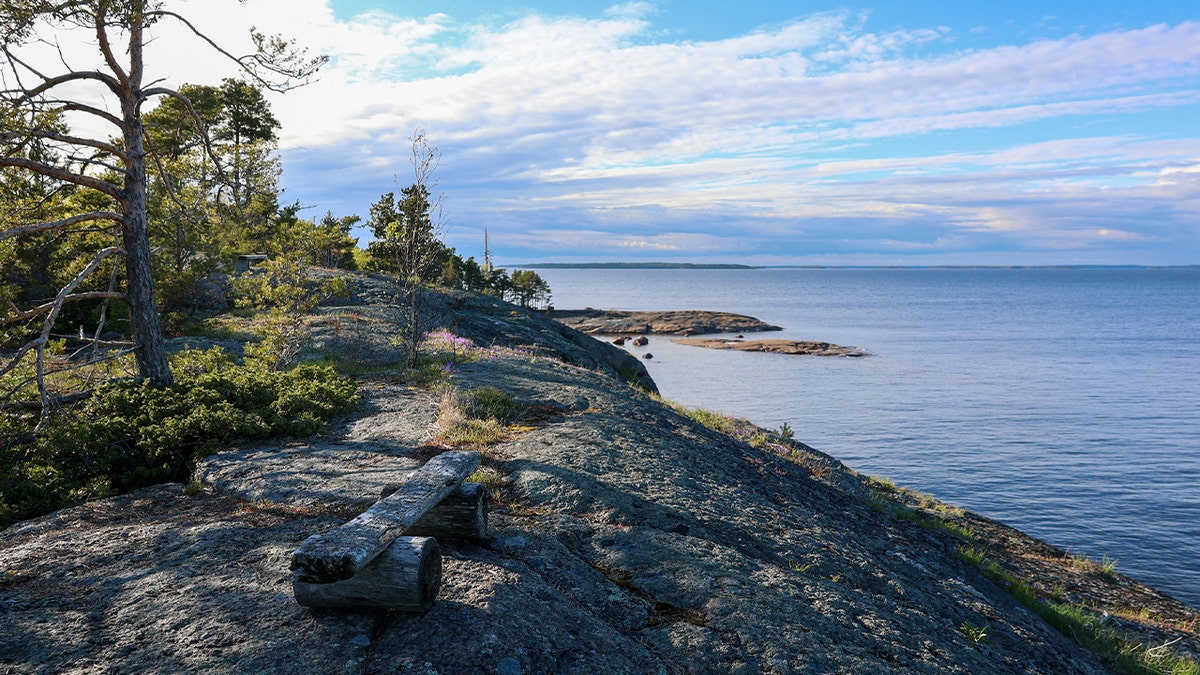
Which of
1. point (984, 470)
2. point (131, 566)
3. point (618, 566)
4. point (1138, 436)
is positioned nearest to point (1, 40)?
point (131, 566)

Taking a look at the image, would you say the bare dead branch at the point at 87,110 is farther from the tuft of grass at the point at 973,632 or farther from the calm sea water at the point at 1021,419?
the calm sea water at the point at 1021,419

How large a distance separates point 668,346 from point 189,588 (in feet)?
218

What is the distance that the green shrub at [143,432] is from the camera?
802cm

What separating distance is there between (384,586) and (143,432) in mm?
6529

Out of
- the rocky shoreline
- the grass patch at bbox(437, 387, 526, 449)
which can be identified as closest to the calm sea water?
the rocky shoreline

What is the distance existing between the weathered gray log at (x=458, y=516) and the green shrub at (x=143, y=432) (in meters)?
4.90

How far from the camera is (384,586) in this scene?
14.6ft

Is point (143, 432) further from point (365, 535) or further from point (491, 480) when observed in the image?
point (365, 535)

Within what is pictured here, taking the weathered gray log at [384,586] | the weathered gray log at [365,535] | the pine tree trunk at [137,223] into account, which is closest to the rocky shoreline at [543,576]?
the weathered gray log at [384,586]

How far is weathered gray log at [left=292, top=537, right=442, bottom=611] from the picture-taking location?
14.5ft

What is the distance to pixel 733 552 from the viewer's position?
6906 millimetres

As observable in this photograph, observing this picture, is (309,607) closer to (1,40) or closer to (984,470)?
(1,40)

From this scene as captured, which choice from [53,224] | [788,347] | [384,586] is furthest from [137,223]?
[788,347]

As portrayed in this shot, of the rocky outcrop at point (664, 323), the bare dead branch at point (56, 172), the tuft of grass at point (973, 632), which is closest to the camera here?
the tuft of grass at point (973, 632)
